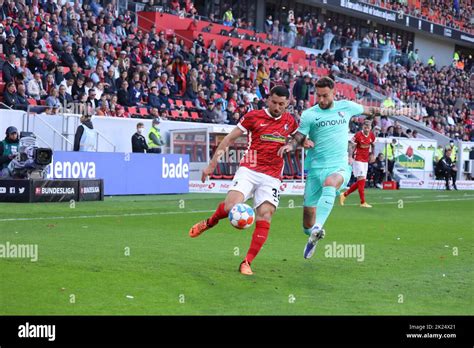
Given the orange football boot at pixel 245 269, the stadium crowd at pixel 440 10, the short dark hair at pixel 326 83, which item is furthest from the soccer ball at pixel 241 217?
the stadium crowd at pixel 440 10

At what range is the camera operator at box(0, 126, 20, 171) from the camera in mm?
22064

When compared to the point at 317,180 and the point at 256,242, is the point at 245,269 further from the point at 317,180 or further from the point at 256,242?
the point at 317,180

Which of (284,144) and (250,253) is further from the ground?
(284,144)

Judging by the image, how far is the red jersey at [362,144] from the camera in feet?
85.8

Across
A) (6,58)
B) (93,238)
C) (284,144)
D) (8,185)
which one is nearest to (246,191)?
(284,144)

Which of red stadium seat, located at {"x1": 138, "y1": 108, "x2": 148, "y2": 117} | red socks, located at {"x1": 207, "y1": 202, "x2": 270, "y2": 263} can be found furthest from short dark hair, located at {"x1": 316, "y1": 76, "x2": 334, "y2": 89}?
red stadium seat, located at {"x1": 138, "y1": 108, "x2": 148, "y2": 117}

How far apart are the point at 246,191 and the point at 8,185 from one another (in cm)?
1130

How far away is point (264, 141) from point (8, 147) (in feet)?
40.6

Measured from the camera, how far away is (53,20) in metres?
30.4

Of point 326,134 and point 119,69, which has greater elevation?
point 119,69

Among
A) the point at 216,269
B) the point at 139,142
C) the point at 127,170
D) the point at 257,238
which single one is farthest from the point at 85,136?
the point at 257,238

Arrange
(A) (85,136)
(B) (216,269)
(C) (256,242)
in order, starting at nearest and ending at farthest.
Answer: (C) (256,242) < (B) (216,269) < (A) (85,136)

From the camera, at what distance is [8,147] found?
72.6 ft

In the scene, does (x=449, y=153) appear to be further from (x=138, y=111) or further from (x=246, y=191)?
(x=246, y=191)
